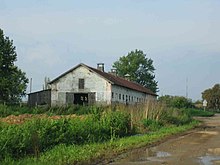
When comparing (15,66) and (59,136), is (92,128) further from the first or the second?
(15,66)

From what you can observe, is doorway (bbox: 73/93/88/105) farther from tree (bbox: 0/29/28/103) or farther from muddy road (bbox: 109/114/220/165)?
muddy road (bbox: 109/114/220/165)

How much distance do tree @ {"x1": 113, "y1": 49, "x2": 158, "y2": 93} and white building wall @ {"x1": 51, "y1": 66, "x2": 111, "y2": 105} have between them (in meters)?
48.5

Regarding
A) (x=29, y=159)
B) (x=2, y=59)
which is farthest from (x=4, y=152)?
(x=2, y=59)

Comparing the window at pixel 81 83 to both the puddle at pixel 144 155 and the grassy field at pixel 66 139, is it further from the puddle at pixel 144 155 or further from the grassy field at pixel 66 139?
the puddle at pixel 144 155

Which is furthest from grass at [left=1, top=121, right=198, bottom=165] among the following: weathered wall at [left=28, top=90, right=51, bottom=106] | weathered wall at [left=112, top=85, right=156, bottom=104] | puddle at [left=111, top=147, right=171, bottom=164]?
weathered wall at [left=28, top=90, right=51, bottom=106]

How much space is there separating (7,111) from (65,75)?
1908 centimetres

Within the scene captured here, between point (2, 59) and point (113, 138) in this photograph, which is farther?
point (2, 59)

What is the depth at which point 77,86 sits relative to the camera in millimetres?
56125

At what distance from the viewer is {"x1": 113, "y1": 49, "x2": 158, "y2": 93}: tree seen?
10462cm

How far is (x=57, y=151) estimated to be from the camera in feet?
50.3

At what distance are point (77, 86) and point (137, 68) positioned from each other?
5073 centimetres

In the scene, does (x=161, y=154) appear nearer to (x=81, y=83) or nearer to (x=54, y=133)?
(x=54, y=133)

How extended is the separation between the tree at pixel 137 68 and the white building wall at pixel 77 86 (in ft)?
159

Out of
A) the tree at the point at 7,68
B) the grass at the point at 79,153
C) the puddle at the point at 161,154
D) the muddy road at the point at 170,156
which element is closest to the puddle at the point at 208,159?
the muddy road at the point at 170,156
